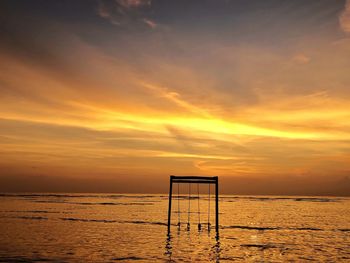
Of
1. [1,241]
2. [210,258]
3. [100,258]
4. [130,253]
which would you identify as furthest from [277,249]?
[1,241]

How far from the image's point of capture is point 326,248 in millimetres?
23656

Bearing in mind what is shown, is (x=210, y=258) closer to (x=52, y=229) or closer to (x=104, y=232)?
(x=104, y=232)

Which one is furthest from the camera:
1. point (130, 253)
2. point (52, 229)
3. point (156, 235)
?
point (52, 229)

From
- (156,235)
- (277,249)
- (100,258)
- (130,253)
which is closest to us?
(100,258)

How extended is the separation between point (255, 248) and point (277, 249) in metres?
1.43

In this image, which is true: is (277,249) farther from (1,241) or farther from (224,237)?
(1,241)

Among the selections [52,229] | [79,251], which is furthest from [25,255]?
[52,229]

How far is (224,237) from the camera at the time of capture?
28047 mm

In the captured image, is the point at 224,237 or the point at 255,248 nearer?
the point at 255,248

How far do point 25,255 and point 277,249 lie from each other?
1565 centimetres

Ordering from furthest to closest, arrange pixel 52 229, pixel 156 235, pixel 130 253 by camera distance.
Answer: pixel 52 229, pixel 156 235, pixel 130 253

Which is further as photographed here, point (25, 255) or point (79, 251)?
point (79, 251)

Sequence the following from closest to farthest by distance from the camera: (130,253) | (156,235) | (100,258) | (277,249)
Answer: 1. (100,258)
2. (130,253)
3. (277,249)
4. (156,235)

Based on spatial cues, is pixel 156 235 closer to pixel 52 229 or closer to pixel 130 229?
pixel 130 229
